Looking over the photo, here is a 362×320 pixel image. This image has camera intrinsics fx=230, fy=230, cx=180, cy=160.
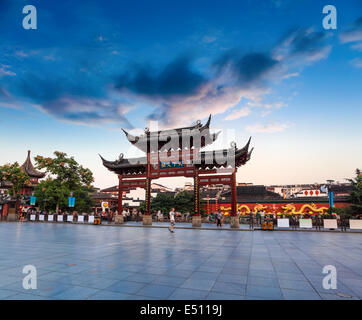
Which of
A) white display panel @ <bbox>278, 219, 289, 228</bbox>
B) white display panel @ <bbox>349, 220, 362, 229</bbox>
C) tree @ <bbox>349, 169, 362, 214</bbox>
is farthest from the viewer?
tree @ <bbox>349, 169, 362, 214</bbox>

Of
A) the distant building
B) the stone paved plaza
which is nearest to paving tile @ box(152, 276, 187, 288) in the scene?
the stone paved plaza

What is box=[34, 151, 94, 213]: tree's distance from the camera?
98.0 feet

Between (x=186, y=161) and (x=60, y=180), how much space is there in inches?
750

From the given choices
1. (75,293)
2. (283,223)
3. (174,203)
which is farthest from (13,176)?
(75,293)

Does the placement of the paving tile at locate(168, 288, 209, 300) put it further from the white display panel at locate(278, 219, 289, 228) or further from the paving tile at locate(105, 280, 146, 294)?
the white display panel at locate(278, 219, 289, 228)

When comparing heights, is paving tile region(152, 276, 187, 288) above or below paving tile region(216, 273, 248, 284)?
above

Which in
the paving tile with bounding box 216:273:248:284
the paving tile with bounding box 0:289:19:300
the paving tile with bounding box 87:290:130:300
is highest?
the paving tile with bounding box 0:289:19:300

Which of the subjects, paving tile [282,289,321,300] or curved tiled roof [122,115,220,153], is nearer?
paving tile [282,289,321,300]

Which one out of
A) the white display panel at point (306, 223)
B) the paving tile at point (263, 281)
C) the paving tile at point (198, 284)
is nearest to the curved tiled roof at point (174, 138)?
the white display panel at point (306, 223)

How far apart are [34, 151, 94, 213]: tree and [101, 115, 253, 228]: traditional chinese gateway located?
8.81 meters

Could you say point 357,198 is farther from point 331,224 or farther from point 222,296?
point 222,296

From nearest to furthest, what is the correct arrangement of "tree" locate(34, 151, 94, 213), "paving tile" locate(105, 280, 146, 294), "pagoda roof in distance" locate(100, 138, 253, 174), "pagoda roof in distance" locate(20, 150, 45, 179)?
"paving tile" locate(105, 280, 146, 294), "pagoda roof in distance" locate(100, 138, 253, 174), "tree" locate(34, 151, 94, 213), "pagoda roof in distance" locate(20, 150, 45, 179)

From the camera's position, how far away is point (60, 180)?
3112 centimetres
